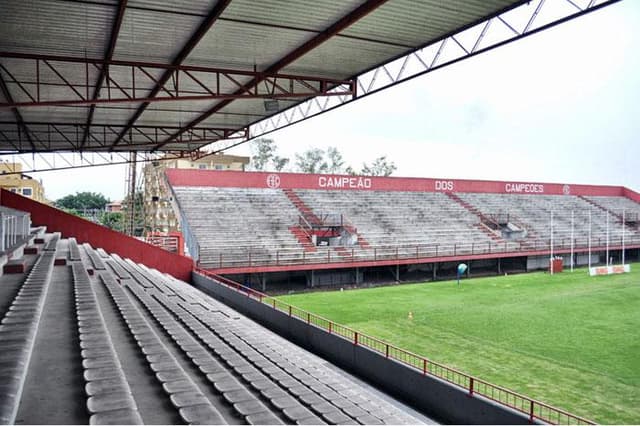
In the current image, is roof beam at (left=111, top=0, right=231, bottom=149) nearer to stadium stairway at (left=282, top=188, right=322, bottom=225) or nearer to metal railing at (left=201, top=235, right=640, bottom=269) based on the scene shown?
metal railing at (left=201, top=235, right=640, bottom=269)

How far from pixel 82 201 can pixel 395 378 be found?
415 feet

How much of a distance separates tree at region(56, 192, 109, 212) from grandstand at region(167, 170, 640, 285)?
10171 centimetres

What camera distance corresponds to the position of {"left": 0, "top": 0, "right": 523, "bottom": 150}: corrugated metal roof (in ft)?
32.9

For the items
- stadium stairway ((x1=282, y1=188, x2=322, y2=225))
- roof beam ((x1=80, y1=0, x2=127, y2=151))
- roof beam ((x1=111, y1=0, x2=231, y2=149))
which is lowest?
stadium stairway ((x1=282, y1=188, x2=322, y2=225))

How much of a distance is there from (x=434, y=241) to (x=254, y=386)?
84.4ft

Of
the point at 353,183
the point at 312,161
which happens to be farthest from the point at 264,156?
the point at 353,183

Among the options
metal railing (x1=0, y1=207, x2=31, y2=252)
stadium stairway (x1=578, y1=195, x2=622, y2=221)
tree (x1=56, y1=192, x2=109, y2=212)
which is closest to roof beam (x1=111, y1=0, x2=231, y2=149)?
metal railing (x1=0, y1=207, x2=31, y2=252)

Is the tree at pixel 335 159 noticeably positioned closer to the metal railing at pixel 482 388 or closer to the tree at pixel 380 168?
the tree at pixel 380 168

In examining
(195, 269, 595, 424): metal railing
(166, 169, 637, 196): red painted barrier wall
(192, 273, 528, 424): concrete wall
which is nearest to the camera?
(195, 269, 595, 424): metal railing

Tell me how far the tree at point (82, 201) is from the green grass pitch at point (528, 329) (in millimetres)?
112606

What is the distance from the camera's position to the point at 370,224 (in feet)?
101

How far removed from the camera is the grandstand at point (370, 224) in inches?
1016

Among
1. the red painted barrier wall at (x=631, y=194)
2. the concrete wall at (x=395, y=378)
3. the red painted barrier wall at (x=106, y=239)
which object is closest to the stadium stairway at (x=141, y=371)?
the concrete wall at (x=395, y=378)

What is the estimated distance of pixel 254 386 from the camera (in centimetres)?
625
